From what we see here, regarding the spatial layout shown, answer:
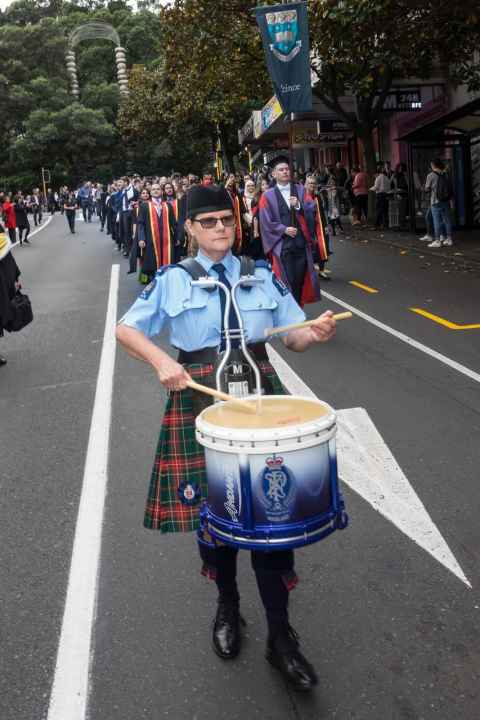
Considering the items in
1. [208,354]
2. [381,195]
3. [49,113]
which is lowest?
[208,354]

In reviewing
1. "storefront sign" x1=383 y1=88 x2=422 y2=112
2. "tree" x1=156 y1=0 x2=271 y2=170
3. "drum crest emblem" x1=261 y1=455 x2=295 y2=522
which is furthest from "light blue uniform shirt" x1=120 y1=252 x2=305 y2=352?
"storefront sign" x1=383 y1=88 x2=422 y2=112

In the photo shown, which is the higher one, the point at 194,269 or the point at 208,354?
the point at 194,269

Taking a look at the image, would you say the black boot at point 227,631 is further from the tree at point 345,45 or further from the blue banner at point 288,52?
the tree at point 345,45

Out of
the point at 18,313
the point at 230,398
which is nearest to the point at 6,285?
the point at 18,313

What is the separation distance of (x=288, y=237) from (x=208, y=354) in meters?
6.70

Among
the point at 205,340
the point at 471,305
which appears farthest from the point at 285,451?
the point at 471,305

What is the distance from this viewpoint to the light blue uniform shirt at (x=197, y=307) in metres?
3.55

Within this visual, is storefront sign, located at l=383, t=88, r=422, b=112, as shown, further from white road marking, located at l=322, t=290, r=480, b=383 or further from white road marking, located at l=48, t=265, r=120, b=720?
white road marking, located at l=48, t=265, r=120, b=720

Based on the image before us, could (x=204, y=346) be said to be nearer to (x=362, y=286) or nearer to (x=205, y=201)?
(x=205, y=201)

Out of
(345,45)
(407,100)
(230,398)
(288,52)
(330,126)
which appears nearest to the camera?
(230,398)

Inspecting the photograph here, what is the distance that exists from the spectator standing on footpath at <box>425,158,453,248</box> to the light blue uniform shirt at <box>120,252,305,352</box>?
15.9 meters

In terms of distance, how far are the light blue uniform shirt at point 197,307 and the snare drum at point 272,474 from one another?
512 millimetres

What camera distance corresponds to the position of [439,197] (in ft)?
61.5

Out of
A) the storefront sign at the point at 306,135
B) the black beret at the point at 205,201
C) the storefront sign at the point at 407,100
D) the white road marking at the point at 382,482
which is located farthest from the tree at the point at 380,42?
the black beret at the point at 205,201
